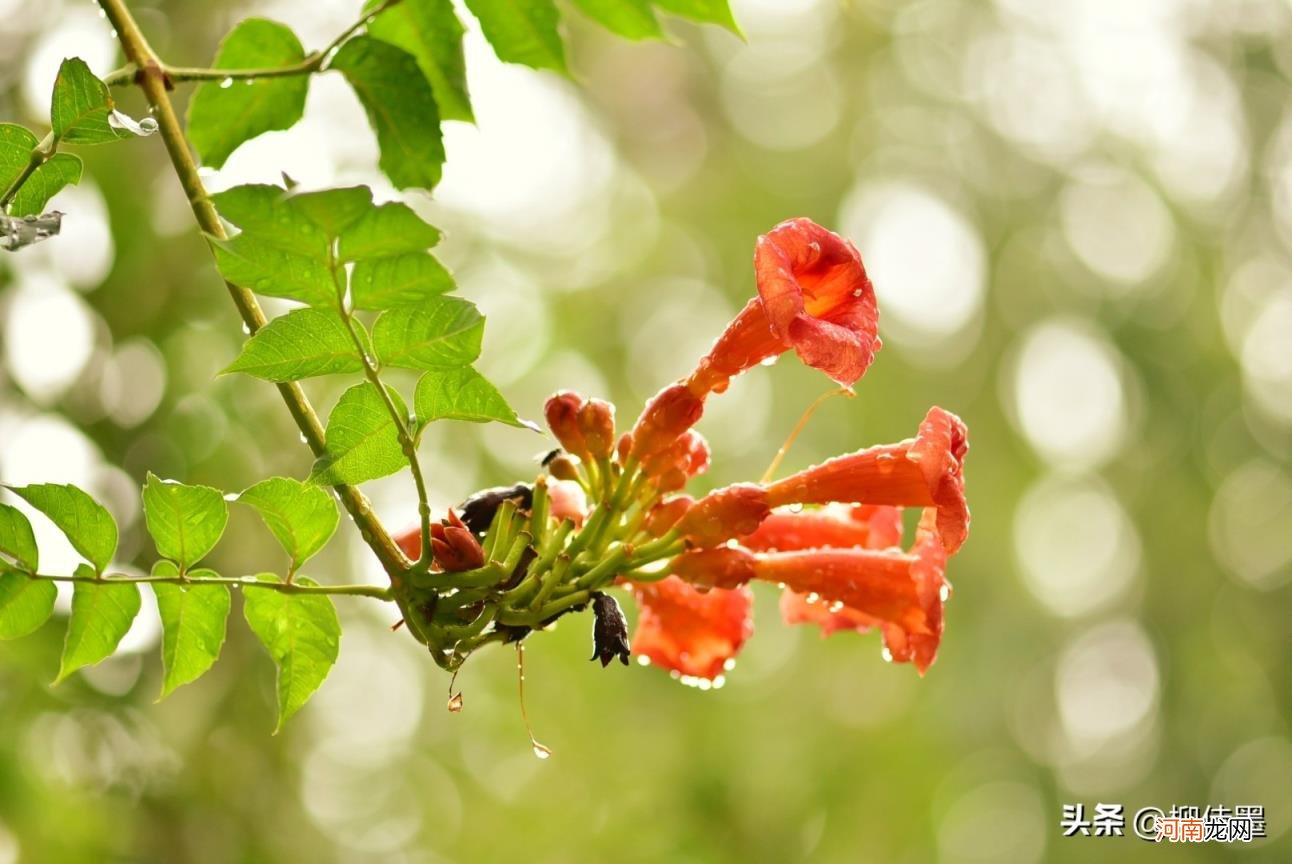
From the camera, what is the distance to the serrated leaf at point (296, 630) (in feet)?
5.67

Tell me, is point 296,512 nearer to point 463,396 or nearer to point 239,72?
point 463,396

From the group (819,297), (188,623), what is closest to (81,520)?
(188,623)

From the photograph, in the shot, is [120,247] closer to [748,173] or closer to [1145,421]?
[748,173]

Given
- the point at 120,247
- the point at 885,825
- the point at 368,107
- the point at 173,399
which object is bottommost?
the point at 885,825

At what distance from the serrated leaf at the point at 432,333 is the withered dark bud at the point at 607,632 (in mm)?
414

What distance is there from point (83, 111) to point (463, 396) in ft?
2.06

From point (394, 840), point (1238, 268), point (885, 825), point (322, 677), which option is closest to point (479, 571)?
point (322, 677)

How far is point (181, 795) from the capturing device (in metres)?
6.91

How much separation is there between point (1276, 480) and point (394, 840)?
8.67 meters

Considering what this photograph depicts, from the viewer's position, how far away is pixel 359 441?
5.27 feet

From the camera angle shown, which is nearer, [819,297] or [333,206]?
[333,206]

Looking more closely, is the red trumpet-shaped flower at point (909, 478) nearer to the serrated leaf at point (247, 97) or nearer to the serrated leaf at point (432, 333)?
the serrated leaf at point (432, 333)

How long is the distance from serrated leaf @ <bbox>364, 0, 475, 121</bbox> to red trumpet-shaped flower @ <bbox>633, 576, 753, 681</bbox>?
0.86 metres

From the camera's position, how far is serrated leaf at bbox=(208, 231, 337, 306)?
1.42 meters
